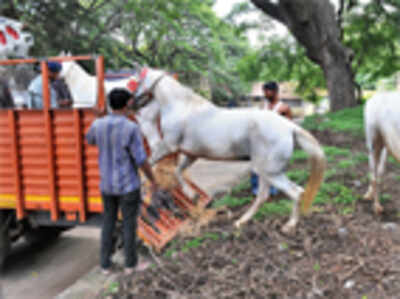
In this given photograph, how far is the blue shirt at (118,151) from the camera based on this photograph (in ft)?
9.83

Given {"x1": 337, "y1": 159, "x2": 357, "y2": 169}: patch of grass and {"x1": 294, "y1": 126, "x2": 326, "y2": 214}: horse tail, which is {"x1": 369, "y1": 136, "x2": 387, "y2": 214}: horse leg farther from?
{"x1": 337, "y1": 159, "x2": 357, "y2": 169}: patch of grass

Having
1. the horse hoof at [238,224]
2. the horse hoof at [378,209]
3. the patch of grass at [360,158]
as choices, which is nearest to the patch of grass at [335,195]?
the horse hoof at [378,209]

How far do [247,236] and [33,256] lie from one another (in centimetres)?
319

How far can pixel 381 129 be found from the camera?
4.16 m

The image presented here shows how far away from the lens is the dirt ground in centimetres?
279

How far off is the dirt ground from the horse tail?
385 millimetres

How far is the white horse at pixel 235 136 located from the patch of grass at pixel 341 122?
5939mm

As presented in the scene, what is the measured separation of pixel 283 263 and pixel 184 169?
186cm

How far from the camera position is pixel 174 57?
1339cm

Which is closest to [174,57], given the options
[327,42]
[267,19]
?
[267,19]

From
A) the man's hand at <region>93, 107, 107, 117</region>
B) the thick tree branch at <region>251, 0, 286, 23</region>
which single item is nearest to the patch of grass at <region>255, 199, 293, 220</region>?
the man's hand at <region>93, 107, 107, 117</region>

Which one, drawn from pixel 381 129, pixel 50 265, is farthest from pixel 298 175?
pixel 50 265

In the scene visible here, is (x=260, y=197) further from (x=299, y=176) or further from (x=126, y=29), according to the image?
(x=126, y=29)

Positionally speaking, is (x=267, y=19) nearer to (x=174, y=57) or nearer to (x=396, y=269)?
→ (x=174, y=57)
